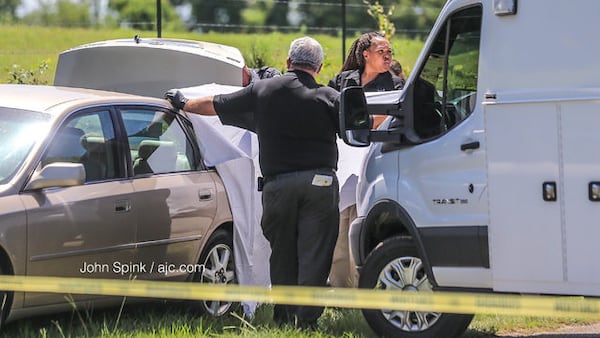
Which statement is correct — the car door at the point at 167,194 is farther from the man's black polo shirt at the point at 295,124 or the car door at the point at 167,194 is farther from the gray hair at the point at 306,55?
the gray hair at the point at 306,55

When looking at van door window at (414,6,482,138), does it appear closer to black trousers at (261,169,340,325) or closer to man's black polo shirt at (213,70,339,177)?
man's black polo shirt at (213,70,339,177)

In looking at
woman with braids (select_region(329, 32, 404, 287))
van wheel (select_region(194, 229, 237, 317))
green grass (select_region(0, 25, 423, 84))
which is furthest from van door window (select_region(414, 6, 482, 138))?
green grass (select_region(0, 25, 423, 84))

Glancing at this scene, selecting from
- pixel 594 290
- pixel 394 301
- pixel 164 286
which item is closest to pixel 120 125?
pixel 164 286

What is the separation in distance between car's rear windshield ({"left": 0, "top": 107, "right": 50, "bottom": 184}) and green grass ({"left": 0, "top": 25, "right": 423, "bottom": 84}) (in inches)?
232

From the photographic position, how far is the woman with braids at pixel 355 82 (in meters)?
8.63

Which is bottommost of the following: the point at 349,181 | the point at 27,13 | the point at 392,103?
the point at 349,181

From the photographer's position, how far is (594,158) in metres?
6.27

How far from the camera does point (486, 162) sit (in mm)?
6695

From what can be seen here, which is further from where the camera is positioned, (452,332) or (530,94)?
(452,332)

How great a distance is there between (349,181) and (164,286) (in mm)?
2444

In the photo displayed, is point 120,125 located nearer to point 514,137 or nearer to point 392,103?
point 392,103

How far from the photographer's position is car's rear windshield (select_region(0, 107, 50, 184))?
6.80 metres

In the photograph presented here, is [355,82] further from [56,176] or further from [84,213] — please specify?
[56,176]

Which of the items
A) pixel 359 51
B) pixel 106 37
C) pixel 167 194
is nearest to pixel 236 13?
pixel 106 37
